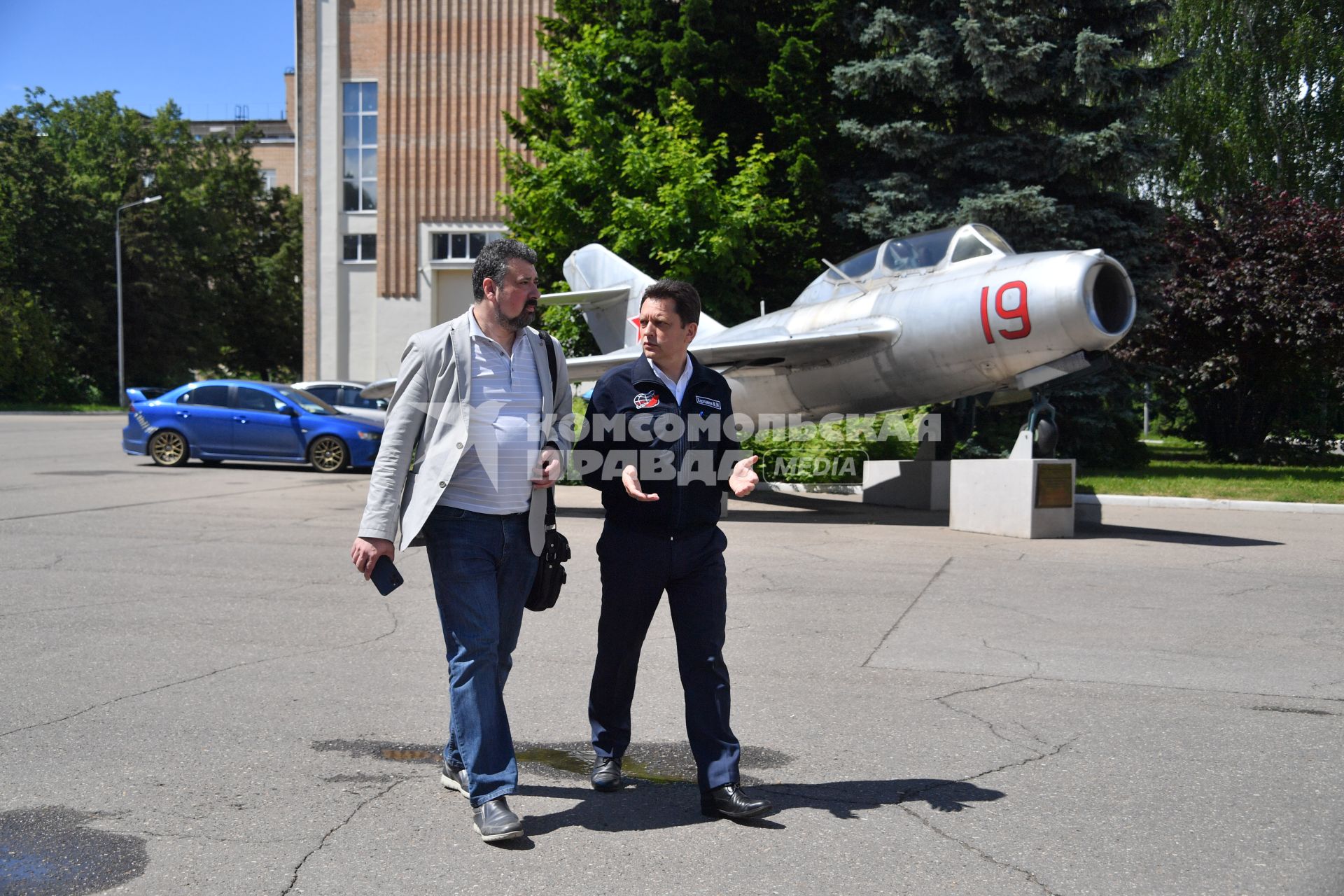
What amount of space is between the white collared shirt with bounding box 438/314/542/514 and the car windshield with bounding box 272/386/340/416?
16.5 m

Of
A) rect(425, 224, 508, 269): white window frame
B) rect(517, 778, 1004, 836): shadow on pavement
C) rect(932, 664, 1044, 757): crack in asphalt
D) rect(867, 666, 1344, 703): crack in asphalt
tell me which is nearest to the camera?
rect(517, 778, 1004, 836): shadow on pavement

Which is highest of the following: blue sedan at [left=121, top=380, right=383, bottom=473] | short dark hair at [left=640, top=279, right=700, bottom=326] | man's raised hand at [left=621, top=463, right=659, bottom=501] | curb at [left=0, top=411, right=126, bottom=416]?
short dark hair at [left=640, top=279, right=700, bottom=326]

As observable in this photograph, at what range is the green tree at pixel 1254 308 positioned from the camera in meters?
22.4

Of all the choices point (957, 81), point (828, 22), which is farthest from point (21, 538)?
point (828, 22)

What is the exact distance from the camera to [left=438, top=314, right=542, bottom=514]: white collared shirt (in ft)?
13.1

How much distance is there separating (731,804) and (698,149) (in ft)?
72.9

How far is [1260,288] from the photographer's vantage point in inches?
909

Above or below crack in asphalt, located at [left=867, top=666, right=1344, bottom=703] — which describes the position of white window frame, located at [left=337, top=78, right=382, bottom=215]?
above

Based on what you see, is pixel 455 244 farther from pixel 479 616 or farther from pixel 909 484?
pixel 479 616

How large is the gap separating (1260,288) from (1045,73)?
677 centimetres

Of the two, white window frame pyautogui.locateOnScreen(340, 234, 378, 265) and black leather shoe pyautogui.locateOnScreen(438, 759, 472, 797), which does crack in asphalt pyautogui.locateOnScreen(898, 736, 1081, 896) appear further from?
white window frame pyautogui.locateOnScreen(340, 234, 378, 265)

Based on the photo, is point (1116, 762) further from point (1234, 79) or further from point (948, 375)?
point (1234, 79)

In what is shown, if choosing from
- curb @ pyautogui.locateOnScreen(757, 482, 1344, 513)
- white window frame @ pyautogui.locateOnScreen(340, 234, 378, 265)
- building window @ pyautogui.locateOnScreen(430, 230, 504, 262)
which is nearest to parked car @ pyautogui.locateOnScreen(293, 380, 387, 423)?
curb @ pyautogui.locateOnScreen(757, 482, 1344, 513)

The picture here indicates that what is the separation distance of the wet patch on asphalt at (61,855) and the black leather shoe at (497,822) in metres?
1.02
